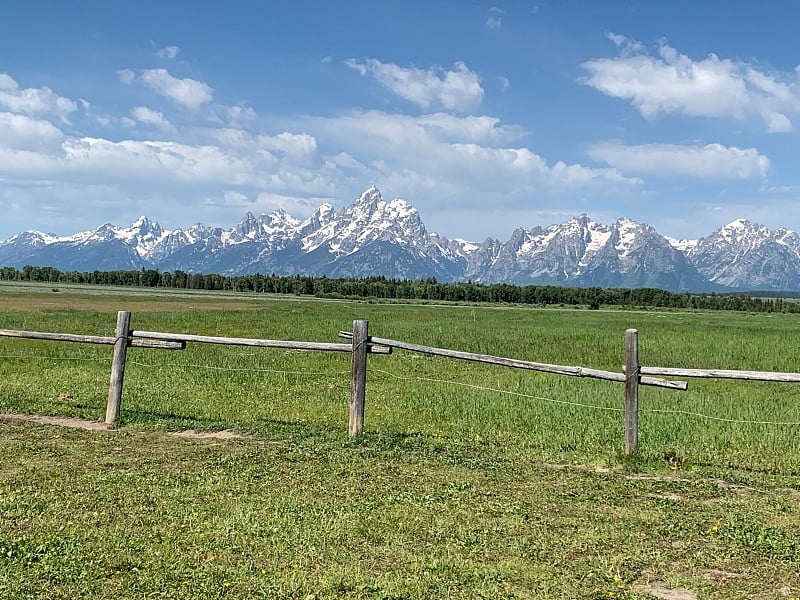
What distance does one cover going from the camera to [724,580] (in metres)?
6.07

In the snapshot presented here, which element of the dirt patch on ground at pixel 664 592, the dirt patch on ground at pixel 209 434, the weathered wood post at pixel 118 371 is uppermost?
the weathered wood post at pixel 118 371

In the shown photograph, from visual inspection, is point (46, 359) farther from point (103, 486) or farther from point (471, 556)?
point (471, 556)

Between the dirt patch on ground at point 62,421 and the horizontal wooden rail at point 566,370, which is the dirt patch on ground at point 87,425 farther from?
the horizontal wooden rail at point 566,370

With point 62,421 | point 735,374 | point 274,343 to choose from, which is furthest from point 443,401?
point 62,421

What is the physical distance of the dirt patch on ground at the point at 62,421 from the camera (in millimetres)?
11875

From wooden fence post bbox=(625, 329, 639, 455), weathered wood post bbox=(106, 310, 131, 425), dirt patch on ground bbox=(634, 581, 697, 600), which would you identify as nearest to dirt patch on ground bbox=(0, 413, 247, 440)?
weathered wood post bbox=(106, 310, 131, 425)

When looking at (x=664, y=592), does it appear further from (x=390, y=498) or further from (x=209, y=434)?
(x=209, y=434)

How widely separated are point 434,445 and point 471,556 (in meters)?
4.97

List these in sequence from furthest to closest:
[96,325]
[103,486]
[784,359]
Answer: [96,325] → [784,359] → [103,486]

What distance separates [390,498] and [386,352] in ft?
13.2

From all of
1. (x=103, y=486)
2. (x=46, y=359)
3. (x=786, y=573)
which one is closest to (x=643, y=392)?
(x=786, y=573)

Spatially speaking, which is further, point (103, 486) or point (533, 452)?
point (533, 452)

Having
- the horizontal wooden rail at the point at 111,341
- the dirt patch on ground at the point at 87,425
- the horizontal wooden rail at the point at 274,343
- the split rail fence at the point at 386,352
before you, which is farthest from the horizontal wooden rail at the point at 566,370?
the horizontal wooden rail at the point at 111,341

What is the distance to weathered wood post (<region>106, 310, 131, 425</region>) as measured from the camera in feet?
40.0
